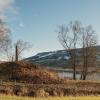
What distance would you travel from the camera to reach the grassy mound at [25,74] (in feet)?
162

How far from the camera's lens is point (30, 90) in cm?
3856

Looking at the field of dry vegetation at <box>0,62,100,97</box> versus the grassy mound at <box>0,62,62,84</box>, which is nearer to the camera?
the field of dry vegetation at <box>0,62,100,97</box>

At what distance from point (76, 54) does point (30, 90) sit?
115 ft

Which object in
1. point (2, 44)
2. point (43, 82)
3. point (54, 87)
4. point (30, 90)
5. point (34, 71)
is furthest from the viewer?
point (2, 44)

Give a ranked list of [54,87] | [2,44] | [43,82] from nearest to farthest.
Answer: [54,87] → [43,82] → [2,44]

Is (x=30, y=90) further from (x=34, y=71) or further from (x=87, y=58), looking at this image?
(x=87, y=58)

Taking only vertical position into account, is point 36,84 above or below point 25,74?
below

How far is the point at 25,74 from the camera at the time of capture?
50562 millimetres

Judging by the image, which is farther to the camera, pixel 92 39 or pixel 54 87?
pixel 92 39

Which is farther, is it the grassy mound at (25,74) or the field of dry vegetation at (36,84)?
the grassy mound at (25,74)

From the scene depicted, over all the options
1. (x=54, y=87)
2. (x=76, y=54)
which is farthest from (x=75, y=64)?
(x=54, y=87)

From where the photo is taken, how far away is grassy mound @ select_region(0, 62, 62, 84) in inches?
1940

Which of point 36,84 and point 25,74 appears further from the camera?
point 25,74

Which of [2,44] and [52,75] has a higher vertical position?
[2,44]
